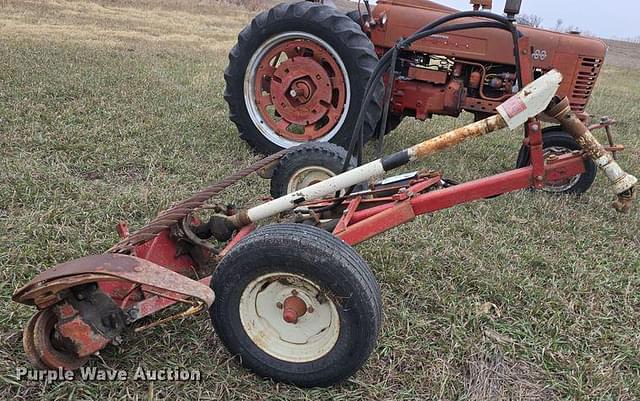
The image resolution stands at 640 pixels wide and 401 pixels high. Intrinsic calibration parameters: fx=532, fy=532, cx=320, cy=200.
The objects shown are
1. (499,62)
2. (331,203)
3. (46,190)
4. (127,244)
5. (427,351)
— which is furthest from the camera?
(499,62)

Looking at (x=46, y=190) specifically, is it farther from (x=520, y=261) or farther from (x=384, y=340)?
(x=520, y=261)

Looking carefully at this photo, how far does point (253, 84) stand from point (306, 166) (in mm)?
1752

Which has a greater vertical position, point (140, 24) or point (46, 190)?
point (46, 190)

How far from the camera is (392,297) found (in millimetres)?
2789

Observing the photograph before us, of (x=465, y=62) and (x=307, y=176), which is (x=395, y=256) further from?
(x=465, y=62)

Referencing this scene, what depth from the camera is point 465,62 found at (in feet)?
15.4

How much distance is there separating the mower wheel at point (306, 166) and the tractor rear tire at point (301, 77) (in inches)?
48.9

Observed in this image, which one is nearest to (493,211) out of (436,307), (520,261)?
(520,261)

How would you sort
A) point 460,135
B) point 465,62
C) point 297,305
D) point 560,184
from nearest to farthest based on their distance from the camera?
point 297,305
point 460,135
point 560,184
point 465,62

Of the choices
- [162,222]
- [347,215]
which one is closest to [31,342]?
[162,222]

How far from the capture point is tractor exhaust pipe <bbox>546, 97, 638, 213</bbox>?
2.27 metres

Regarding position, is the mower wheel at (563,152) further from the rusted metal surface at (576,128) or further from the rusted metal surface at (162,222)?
the rusted metal surface at (162,222)

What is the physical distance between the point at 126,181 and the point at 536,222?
2.98 m

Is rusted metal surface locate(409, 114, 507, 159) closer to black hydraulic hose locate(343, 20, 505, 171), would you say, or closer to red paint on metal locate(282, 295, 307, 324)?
black hydraulic hose locate(343, 20, 505, 171)
